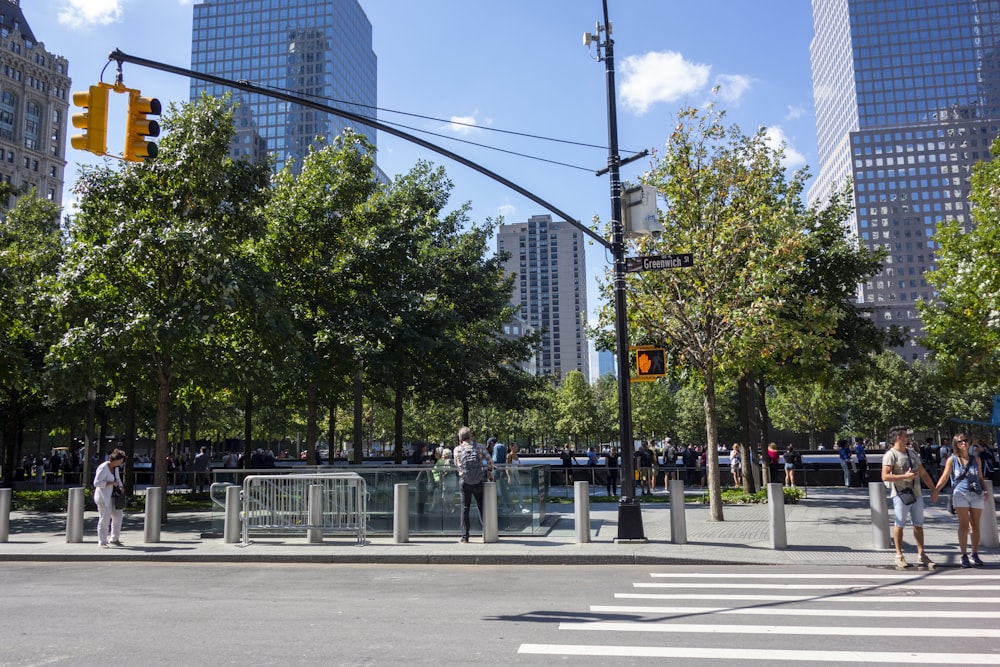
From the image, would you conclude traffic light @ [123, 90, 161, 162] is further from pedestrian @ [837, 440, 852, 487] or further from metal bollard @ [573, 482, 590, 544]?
pedestrian @ [837, 440, 852, 487]

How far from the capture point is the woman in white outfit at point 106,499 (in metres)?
13.5

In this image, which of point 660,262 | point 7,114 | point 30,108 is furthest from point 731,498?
point 30,108

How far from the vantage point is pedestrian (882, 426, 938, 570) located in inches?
408

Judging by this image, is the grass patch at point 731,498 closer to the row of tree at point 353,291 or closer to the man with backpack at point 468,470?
the row of tree at point 353,291

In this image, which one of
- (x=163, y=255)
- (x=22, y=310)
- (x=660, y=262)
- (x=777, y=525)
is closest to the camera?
(x=777, y=525)

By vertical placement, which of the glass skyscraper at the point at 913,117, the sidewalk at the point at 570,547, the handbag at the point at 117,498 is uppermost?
the glass skyscraper at the point at 913,117

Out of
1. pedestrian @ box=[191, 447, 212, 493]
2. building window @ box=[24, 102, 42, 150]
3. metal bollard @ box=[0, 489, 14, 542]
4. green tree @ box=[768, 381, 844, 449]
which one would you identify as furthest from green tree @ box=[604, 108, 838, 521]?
building window @ box=[24, 102, 42, 150]

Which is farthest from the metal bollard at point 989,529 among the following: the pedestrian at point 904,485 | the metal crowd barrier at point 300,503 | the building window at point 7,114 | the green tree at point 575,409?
the building window at point 7,114

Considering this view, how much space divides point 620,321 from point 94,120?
852cm

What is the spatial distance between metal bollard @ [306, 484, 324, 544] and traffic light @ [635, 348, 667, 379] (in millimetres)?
6244

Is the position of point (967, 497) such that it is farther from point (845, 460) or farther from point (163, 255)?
point (845, 460)

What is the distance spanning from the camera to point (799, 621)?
7.31 m

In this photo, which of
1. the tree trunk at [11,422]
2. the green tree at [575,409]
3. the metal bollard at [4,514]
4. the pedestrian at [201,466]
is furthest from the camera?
the green tree at [575,409]

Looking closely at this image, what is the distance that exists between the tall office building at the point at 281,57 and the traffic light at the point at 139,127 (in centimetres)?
15583
